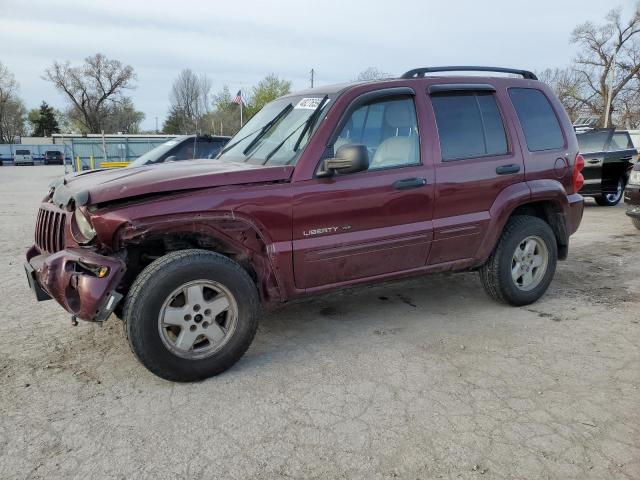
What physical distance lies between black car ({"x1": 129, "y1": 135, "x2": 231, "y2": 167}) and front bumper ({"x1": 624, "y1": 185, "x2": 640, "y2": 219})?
22.0ft

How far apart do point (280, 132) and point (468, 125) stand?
5.13 ft

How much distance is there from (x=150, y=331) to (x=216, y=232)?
29.1 inches

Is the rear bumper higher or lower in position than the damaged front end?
higher

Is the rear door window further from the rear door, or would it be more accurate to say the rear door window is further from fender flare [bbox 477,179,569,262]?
fender flare [bbox 477,179,569,262]

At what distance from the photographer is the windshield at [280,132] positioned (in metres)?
3.72

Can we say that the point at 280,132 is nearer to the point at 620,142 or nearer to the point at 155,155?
the point at 155,155

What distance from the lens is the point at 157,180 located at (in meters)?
3.23

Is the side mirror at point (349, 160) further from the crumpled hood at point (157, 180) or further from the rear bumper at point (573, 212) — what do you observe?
the rear bumper at point (573, 212)

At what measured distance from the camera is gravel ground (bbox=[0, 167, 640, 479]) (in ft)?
8.16

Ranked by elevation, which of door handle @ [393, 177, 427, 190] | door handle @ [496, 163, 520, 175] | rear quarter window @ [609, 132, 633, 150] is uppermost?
rear quarter window @ [609, 132, 633, 150]

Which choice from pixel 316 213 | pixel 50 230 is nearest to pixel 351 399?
pixel 316 213

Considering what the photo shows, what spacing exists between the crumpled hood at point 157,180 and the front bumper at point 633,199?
6.87 m

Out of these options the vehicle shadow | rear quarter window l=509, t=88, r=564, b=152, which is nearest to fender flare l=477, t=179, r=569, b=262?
rear quarter window l=509, t=88, r=564, b=152

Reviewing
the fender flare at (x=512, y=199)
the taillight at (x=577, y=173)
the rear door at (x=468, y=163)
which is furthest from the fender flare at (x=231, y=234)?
the taillight at (x=577, y=173)
